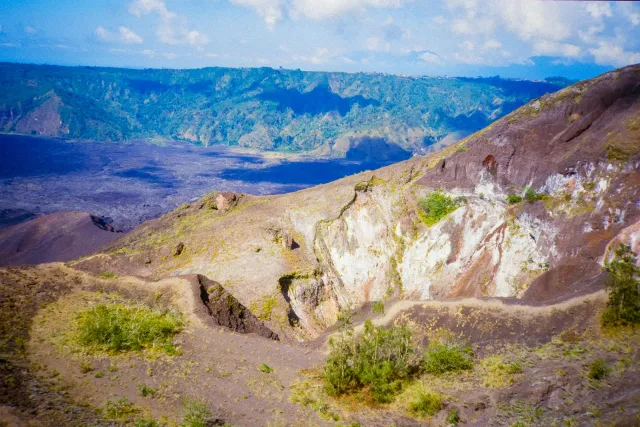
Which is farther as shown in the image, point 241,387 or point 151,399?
point 241,387

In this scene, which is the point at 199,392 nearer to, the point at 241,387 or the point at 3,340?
the point at 241,387

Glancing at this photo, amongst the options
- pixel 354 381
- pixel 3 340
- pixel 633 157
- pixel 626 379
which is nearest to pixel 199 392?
pixel 354 381

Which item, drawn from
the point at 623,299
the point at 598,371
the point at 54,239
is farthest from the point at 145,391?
the point at 54,239

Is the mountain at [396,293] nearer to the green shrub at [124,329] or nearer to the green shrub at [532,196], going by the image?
the green shrub at [124,329]

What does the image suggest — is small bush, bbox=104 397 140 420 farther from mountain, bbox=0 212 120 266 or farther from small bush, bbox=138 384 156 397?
mountain, bbox=0 212 120 266

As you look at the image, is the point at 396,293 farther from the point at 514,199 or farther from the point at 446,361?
the point at 446,361

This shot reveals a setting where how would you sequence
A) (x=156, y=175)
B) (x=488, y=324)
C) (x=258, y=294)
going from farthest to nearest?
(x=156, y=175)
(x=258, y=294)
(x=488, y=324)

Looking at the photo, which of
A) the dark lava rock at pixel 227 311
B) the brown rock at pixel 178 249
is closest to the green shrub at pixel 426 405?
the dark lava rock at pixel 227 311
